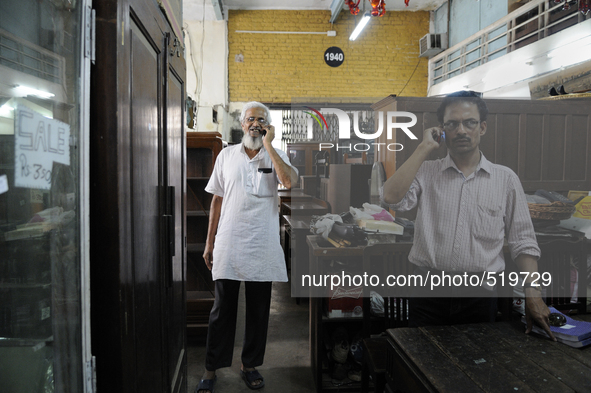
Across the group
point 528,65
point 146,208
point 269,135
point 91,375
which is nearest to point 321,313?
point 269,135

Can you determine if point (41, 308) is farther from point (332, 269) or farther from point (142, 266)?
point (332, 269)

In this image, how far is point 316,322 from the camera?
2.31m

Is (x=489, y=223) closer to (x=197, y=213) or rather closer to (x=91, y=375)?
(x=91, y=375)

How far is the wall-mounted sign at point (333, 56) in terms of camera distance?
8.33 m

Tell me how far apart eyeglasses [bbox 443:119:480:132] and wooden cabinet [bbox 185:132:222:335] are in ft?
6.07

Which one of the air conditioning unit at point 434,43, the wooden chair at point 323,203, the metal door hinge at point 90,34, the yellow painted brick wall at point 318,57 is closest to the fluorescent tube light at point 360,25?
the yellow painted brick wall at point 318,57

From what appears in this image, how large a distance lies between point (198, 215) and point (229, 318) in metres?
1.17

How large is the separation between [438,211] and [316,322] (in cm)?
105

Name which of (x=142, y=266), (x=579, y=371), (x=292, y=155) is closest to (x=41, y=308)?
(x=142, y=266)

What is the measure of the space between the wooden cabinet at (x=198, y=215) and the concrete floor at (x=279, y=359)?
0.24 metres

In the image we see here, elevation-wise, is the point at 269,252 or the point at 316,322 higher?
the point at 269,252

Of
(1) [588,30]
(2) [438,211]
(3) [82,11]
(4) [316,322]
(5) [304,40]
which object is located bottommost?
A: (4) [316,322]

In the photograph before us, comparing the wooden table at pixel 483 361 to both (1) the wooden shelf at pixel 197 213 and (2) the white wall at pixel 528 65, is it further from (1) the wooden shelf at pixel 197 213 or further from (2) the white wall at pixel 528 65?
(2) the white wall at pixel 528 65

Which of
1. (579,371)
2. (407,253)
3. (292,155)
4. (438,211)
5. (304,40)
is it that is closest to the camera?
(579,371)
